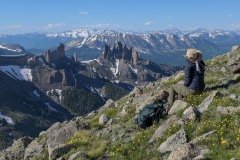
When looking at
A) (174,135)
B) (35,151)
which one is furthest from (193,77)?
(35,151)

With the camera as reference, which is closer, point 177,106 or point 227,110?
point 227,110

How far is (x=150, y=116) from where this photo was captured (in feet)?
64.1

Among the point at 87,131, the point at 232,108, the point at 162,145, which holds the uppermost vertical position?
the point at 232,108

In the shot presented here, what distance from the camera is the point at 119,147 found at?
17156 millimetres

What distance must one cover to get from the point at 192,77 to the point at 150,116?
4069 millimetres

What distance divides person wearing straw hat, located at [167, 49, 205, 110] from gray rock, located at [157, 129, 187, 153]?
647cm

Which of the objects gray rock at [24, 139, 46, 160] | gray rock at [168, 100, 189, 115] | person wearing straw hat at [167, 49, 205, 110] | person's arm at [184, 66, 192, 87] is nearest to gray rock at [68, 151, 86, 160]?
gray rock at [168, 100, 189, 115]

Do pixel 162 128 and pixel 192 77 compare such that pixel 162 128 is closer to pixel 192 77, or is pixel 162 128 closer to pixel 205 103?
pixel 205 103

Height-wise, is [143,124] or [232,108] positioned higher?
[232,108]

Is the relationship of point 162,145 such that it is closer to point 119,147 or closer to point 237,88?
point 119,147

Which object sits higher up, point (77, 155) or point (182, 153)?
point (182, 153)

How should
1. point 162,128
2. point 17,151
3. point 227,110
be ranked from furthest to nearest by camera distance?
point 17,151 < point 162,128 < point 227,110

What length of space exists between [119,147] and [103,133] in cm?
454

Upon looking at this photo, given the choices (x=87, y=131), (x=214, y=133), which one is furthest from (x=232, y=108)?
(x=87, y=131)
